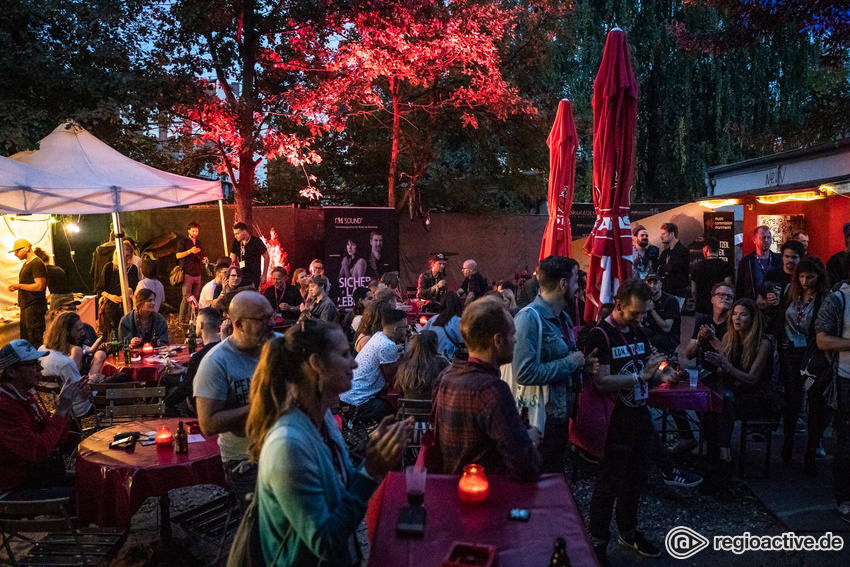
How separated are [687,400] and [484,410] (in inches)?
120

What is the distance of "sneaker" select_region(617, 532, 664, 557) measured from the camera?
448 cm

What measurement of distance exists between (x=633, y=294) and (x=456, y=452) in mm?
1681

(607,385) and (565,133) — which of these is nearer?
(607,385)


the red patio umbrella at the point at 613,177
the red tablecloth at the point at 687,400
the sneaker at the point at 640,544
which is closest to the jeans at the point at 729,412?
the red tablecloth at the point at 687,400

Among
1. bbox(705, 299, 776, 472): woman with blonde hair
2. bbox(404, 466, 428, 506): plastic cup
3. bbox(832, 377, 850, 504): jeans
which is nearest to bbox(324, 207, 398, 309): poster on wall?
bbox(705, 299, 776, 472): woman with blonde hair

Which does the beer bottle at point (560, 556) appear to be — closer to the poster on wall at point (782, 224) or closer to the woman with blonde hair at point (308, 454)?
the woman with blonde hair at point (308, 454)

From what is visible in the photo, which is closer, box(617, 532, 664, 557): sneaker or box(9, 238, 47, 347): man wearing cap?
box(617, 532, 664, 557): sneaker

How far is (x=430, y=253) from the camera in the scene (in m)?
15.7

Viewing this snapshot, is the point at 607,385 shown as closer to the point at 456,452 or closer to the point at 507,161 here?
the point at 456,452

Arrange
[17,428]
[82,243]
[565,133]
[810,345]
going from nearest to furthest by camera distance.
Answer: [17,428] → [810,345] → [565,133] → [82,243]

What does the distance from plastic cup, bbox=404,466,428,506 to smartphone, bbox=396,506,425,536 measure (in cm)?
3

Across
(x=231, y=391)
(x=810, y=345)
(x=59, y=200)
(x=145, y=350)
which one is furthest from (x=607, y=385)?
(x=59, y=200)

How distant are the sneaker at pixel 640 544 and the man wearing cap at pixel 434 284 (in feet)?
20.7

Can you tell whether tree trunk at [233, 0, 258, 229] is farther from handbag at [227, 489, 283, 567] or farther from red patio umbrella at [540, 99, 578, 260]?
handbag at [227, 489, 283, 567]
